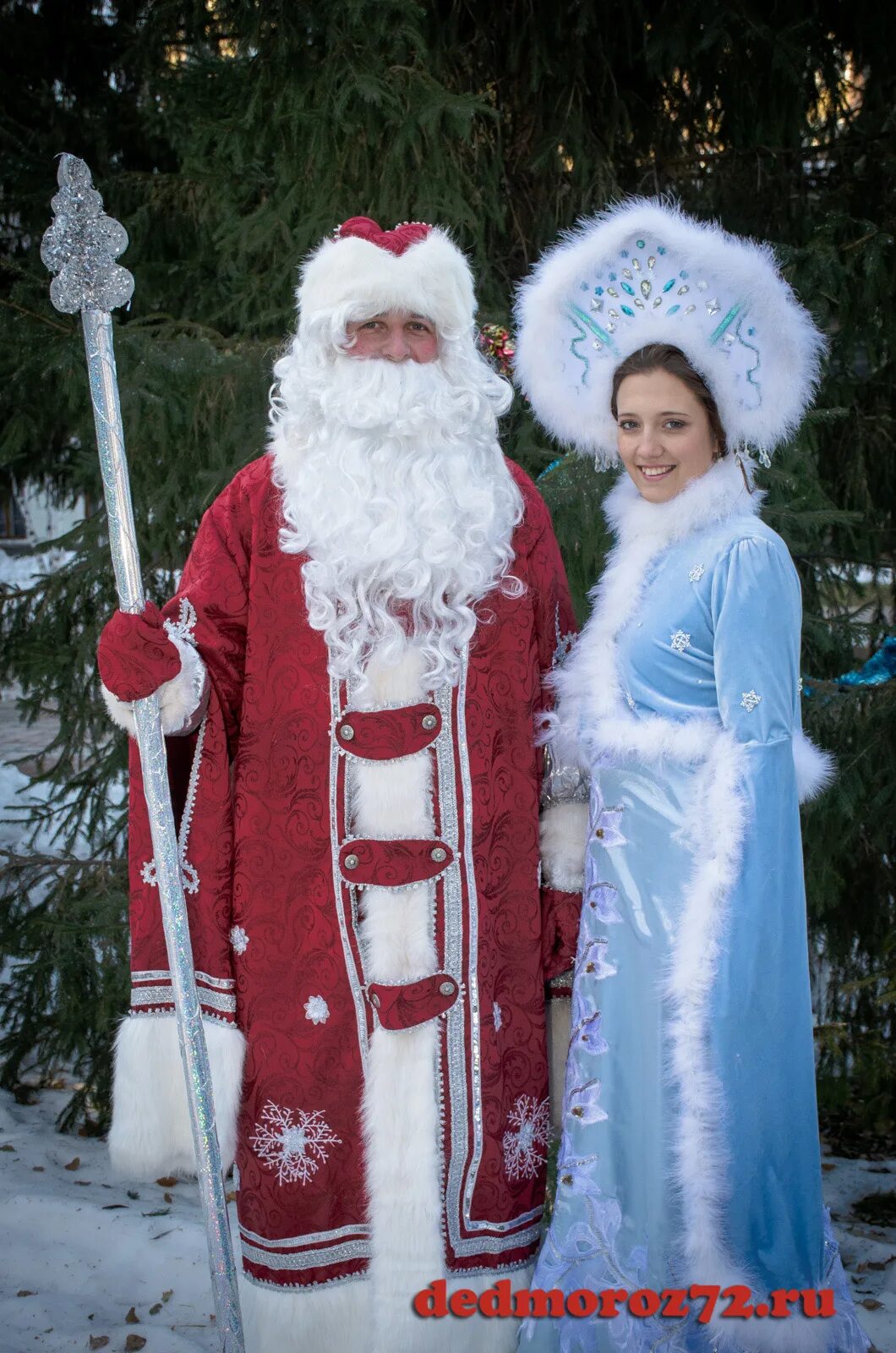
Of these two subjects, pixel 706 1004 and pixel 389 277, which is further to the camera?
pixel 389 277

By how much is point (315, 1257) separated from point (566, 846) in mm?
1037

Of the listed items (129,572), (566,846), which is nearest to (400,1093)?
(566,846)

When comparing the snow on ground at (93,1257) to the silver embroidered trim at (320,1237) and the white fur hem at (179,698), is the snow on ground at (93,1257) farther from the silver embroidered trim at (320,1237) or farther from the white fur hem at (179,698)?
the white fur hem at (179,698)

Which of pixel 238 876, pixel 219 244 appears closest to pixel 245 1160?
pixel 238 876

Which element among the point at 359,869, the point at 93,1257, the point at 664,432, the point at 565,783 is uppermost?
the point at 664,432

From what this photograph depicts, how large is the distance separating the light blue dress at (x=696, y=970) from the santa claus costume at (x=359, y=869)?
20 centimetres

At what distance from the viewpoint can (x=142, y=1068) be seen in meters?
2.41

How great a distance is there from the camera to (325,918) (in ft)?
8.14

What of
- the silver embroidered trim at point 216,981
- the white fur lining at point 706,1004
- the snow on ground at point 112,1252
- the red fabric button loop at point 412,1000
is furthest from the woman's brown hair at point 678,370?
the snow on ground at point 112,1252

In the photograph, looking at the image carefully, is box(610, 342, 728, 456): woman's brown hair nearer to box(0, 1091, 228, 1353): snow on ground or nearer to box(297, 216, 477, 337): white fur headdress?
box(297, 216, 477, 337): white fur headdress

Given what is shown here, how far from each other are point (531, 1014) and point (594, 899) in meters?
0.34

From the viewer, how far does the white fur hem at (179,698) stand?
2.38 meters

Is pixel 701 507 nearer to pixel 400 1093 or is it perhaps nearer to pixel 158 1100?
pixel 400 1093

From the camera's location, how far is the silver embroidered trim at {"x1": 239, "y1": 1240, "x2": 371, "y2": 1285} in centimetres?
245
